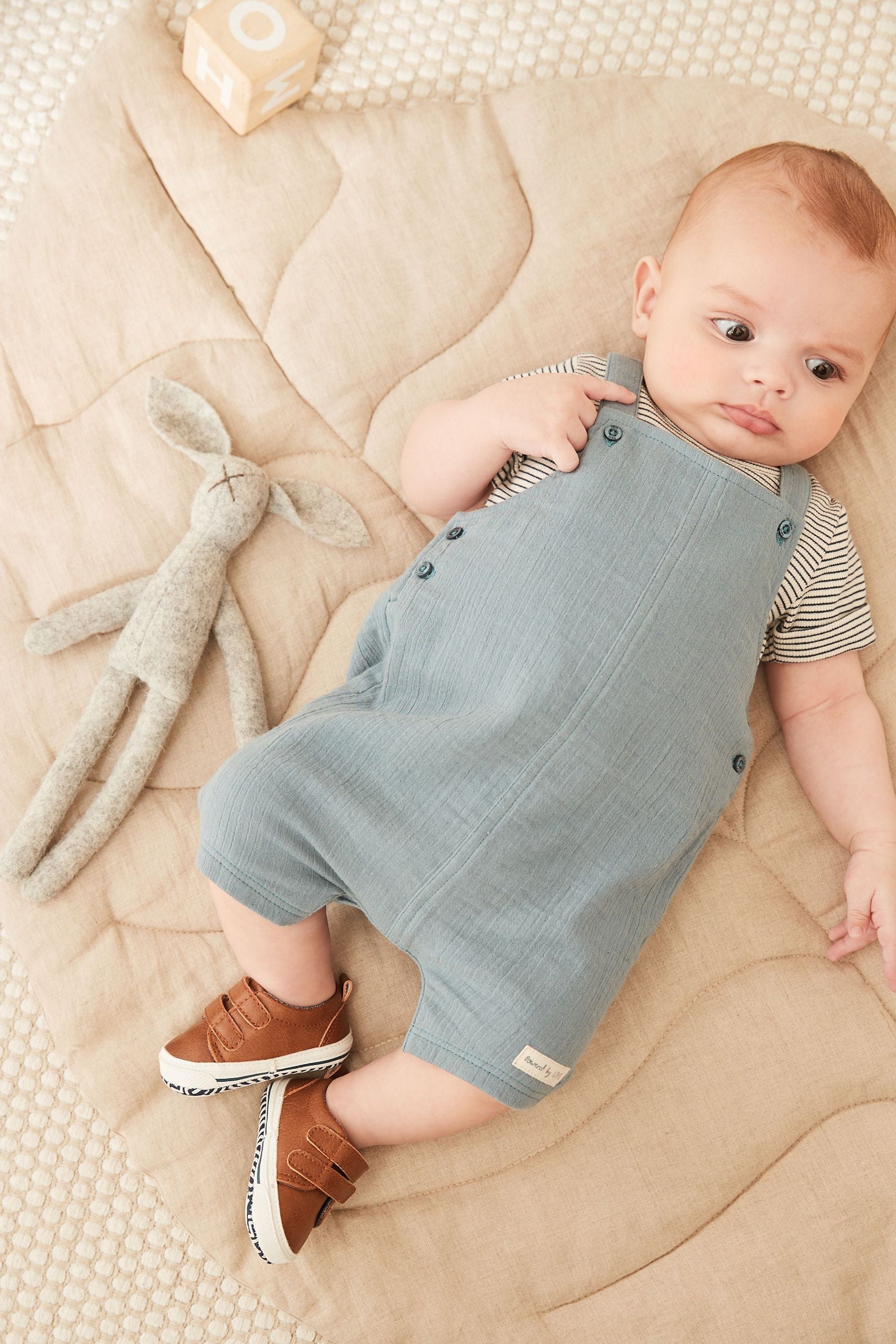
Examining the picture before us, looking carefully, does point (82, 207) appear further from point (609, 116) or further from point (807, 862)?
point (807, 862)

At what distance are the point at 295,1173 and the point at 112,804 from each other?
1.34 feet

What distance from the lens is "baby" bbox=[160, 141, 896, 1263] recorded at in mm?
973

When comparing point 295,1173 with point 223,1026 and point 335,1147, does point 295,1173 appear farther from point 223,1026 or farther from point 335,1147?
point 223,1026

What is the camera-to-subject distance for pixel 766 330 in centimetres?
107

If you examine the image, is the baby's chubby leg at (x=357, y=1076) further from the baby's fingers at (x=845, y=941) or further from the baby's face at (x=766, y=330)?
the baby's face at (x=766, y=330)

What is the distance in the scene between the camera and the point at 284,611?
1.19 m

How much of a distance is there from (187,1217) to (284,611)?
24.9 inches

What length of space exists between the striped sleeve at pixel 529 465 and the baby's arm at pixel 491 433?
0.06 ft

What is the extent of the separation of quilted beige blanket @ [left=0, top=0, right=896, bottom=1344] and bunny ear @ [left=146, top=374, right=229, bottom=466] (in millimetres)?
28

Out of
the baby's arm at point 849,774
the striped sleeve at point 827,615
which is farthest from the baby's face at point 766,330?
the baby's arm at point 849,774

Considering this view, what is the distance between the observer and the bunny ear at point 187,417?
1192mm

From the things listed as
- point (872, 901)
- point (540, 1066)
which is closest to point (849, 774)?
point (872, 901)

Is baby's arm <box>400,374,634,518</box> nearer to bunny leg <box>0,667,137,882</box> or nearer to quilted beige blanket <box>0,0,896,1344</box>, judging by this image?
quilted beige blanket <box>0,0,896,1344</box>

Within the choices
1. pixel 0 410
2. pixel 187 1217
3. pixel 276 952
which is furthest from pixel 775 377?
pixel 187 1217
